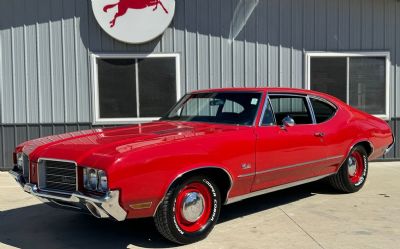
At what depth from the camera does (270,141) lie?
16.4ft

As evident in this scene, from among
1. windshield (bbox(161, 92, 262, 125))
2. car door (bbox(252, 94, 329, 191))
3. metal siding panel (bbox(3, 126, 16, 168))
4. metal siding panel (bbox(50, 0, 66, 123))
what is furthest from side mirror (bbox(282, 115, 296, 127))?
metal siding panel (bbox(3, 126, 16, 168))

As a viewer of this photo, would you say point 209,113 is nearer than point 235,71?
Yes

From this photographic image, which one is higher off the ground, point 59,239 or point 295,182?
point 295,182

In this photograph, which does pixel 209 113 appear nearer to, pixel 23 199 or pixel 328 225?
pixel 328 225

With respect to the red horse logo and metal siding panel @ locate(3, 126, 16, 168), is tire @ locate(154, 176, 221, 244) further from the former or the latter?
metal siding panel @ locate(3, 126, 16, 168)

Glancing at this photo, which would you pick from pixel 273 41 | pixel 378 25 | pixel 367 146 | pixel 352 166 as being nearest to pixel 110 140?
pixel 352 166

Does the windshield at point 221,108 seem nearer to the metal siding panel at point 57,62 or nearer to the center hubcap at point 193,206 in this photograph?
the center hubcap at point 193,206

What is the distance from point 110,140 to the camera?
4352 millimetres

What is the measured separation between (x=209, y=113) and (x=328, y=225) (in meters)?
1.94

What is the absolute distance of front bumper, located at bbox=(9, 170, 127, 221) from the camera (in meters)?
3.66

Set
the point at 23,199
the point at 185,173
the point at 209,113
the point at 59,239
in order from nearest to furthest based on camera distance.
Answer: the point at 185,173
the point at 59,239
the point at 209,113
the point at 23,199

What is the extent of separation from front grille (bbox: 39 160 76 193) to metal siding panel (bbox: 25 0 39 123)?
501 cm

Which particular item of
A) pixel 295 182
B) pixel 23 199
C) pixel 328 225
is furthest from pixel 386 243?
pixel 23 199

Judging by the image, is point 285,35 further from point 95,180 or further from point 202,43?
point 95,180
